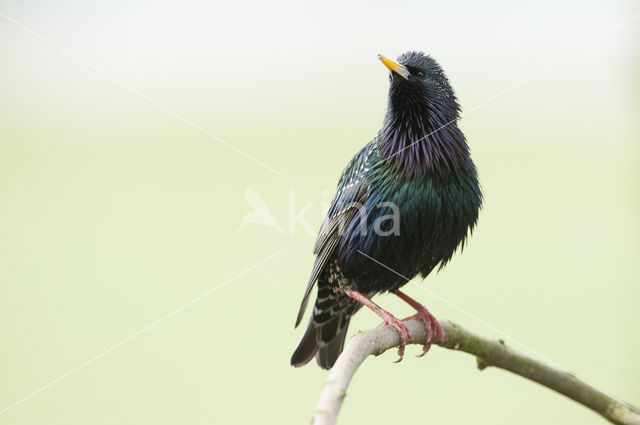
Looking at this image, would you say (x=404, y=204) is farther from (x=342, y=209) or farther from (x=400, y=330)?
(x=400, y=330)

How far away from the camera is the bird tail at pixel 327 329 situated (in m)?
2.89

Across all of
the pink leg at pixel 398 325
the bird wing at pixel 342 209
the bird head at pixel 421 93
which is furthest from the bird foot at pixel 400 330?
the bird head at pixel 421 93

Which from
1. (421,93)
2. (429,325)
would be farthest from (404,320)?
(421,93)

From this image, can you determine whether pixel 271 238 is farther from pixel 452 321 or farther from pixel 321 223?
pixel 452 321

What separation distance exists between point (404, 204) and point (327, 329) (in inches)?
31.4

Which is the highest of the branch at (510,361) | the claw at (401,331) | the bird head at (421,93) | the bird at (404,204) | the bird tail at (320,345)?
the bird head at (421,93)

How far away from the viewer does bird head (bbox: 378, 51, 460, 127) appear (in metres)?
2.26

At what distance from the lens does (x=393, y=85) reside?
2.26 m

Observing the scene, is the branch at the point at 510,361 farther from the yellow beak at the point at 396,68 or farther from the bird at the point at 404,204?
the yellow beak at the point at 396,68

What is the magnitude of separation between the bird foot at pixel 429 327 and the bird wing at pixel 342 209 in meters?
0.41

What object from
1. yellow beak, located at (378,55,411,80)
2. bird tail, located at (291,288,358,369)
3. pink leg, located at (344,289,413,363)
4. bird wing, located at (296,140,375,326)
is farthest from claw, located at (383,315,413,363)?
yellow beak, located at (378,55,411,80)

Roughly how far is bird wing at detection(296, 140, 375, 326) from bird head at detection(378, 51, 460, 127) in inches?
16.6

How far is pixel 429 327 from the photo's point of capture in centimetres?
255

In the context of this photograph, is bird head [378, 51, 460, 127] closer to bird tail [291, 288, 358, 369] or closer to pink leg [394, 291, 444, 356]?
pink leg [394, 291, 444, 356]
